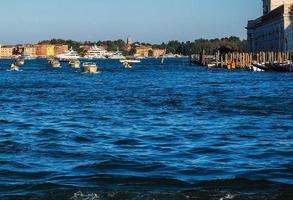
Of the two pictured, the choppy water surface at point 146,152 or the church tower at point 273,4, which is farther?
the church tower at point 273,4

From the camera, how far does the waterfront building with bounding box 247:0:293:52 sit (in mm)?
118875

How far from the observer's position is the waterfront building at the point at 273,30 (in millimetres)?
118875

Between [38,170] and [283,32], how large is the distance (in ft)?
362

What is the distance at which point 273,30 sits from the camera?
129625 mm

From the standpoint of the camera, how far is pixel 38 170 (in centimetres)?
1324

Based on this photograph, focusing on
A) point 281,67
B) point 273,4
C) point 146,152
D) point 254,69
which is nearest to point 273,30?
point 273,4

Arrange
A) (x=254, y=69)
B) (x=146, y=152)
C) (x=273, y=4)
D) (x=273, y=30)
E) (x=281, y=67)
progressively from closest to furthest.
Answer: (x=146, y=152) < (x=281, y=67) < (x=254, y=69) < (x=273, y=30) < (x=273, y=4)

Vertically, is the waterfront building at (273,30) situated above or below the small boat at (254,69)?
above

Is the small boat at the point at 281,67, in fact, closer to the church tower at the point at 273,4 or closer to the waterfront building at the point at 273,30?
the waterfront building at the point at 273,30

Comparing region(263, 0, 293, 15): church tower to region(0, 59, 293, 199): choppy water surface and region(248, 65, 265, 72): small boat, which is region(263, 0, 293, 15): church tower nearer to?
region(248, 65, 265, 72): small boat

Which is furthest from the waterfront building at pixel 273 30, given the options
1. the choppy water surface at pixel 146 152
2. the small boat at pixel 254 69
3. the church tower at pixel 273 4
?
the choppy water surface at pixel 146 152

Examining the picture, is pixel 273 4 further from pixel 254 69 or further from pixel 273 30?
pixel 254 69

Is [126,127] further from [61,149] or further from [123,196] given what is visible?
[123,196]

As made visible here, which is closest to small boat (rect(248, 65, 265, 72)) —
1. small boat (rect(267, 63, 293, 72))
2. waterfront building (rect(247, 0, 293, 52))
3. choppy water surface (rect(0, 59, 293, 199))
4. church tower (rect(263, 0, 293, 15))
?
small boat (rect(267, 63, 293, 72))
